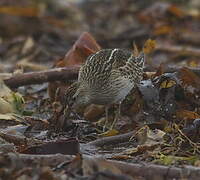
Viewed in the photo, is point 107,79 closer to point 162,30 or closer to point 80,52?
point 80,52

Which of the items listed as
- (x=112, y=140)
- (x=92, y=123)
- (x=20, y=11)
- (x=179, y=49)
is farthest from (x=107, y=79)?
(x=20, y=11)

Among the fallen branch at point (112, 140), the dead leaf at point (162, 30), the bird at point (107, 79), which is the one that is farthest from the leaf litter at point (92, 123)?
the dead leaf at point (162, 30)

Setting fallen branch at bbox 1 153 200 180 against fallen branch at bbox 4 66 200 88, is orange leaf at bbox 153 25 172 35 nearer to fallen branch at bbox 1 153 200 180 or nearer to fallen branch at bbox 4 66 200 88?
fallen branch at bbox 4 66 200 88

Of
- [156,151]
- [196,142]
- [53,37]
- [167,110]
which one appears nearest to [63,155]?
[156,151]

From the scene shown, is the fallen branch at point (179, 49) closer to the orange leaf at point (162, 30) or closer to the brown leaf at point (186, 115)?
the orange leaf at point (162, 30)

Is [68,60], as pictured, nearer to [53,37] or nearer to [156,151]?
[156,151]

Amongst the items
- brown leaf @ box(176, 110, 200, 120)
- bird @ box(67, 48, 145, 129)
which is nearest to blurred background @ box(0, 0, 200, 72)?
bird @ box(67, 48, 145, 129)

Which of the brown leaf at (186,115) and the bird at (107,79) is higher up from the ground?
the bird at (107,79)
